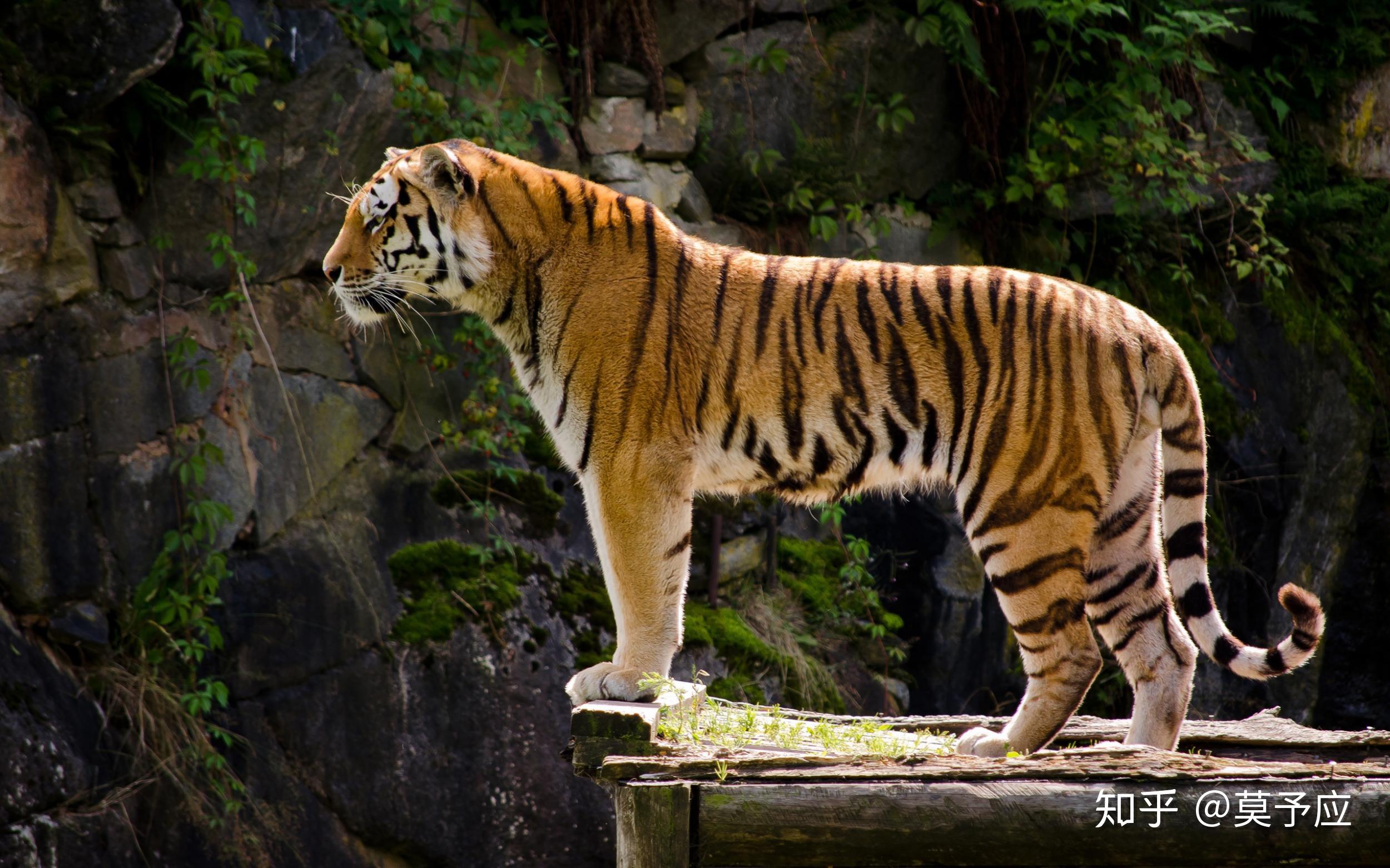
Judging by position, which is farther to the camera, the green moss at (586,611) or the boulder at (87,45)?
the green moss at (586,611)

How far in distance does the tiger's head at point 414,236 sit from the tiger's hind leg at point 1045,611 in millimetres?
1847

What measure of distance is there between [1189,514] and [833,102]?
166 inches

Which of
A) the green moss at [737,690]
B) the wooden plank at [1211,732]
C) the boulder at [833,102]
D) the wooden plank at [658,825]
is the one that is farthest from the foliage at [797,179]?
the wooden plank at [658,825]

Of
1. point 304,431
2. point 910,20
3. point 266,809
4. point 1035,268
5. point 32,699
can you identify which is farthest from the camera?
point 1035,268

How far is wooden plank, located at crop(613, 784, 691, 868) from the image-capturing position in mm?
3145

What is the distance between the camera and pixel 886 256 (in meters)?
7.68

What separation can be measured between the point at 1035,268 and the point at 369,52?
4153mm

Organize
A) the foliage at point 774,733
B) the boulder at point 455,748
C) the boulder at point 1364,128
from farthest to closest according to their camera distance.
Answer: the boulder at point 1364,128, the boulder at point 455,748, the foliage at point 774,733

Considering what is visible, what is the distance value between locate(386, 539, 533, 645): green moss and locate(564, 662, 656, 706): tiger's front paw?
6.94 feet

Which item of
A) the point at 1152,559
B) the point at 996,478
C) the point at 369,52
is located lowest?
the point at 1152,559

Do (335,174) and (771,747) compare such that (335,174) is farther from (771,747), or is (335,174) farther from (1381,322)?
(1381,322)

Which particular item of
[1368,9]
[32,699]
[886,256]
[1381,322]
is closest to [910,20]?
[886,256]

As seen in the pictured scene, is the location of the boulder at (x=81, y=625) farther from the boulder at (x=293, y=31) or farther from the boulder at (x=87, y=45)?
the boulder at (x=293, y=31)

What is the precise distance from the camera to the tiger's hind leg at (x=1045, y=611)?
154 inches
